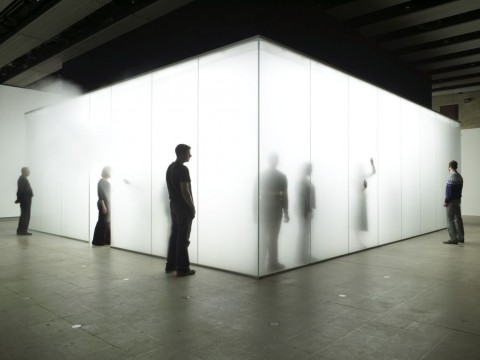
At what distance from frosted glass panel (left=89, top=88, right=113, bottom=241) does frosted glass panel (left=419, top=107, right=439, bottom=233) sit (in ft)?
25.7

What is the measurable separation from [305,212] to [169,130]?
2.76m

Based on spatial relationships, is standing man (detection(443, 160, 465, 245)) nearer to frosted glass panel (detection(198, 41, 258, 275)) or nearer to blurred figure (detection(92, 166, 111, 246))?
frosted glass panel (detection(198, 41, 258, 275))

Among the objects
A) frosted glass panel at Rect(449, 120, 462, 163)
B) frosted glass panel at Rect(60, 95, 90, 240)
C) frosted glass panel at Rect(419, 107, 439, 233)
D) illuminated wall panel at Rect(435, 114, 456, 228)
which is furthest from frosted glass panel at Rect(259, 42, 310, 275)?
frosted glass panel at Rect(449, 120, 462, 163)

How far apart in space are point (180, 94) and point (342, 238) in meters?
3.95

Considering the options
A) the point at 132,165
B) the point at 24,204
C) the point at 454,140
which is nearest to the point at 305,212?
the point at 132,165

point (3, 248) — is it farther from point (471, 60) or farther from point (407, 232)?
point (471, 60)

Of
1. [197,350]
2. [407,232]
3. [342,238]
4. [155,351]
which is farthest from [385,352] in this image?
[407,232]

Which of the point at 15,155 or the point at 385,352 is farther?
the point at 15,155

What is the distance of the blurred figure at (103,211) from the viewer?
788 cm

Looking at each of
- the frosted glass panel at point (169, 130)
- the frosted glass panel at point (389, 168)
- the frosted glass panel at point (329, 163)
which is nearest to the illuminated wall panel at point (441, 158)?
A: the frosted glass panel at point (389, 168)

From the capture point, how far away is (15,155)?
12.9 metres

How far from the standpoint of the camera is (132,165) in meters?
7.43

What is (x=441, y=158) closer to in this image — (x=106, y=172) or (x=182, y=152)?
(x=182, y=152)

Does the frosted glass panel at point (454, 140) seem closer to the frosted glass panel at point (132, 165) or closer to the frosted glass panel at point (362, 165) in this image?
the frosted glass panel at point (362, 165)
